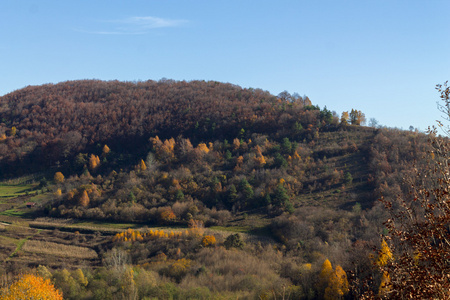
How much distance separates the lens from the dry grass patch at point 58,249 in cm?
6321

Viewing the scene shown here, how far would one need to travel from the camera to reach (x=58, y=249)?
2564 inches

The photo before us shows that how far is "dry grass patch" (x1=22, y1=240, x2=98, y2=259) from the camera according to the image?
207ft

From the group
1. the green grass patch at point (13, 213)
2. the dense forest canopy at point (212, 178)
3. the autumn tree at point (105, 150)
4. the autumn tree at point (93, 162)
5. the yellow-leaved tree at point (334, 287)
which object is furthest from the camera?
the autumn tree at point (105, 150)

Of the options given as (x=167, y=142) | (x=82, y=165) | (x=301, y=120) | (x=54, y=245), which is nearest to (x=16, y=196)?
(x=82, y=165)

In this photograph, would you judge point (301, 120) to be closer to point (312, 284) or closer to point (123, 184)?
point (123, 184)

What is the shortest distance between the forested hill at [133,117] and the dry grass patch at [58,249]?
48812 millimetres

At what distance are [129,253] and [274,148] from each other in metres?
47.4

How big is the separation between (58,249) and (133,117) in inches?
2604

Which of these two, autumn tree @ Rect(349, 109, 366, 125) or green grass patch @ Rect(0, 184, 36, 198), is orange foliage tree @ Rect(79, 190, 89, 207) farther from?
autumn tree @ Rect(349, 109, 366, 125)

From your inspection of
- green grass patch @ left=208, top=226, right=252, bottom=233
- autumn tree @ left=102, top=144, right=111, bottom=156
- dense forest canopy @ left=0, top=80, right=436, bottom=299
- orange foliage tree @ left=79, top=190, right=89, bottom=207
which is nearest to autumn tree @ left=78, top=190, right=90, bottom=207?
orange foliage tree @ left=79, top=190, right=89, bottom=207

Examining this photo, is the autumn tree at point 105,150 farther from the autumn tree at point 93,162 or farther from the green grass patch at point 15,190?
the green grass patch at point 15,190

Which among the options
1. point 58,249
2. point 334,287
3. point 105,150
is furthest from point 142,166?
point 334,287

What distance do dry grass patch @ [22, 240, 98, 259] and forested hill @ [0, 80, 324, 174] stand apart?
160ft

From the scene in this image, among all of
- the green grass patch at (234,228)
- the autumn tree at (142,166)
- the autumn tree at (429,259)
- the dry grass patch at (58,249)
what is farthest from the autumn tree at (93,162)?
the autumn tree at (429,259)
